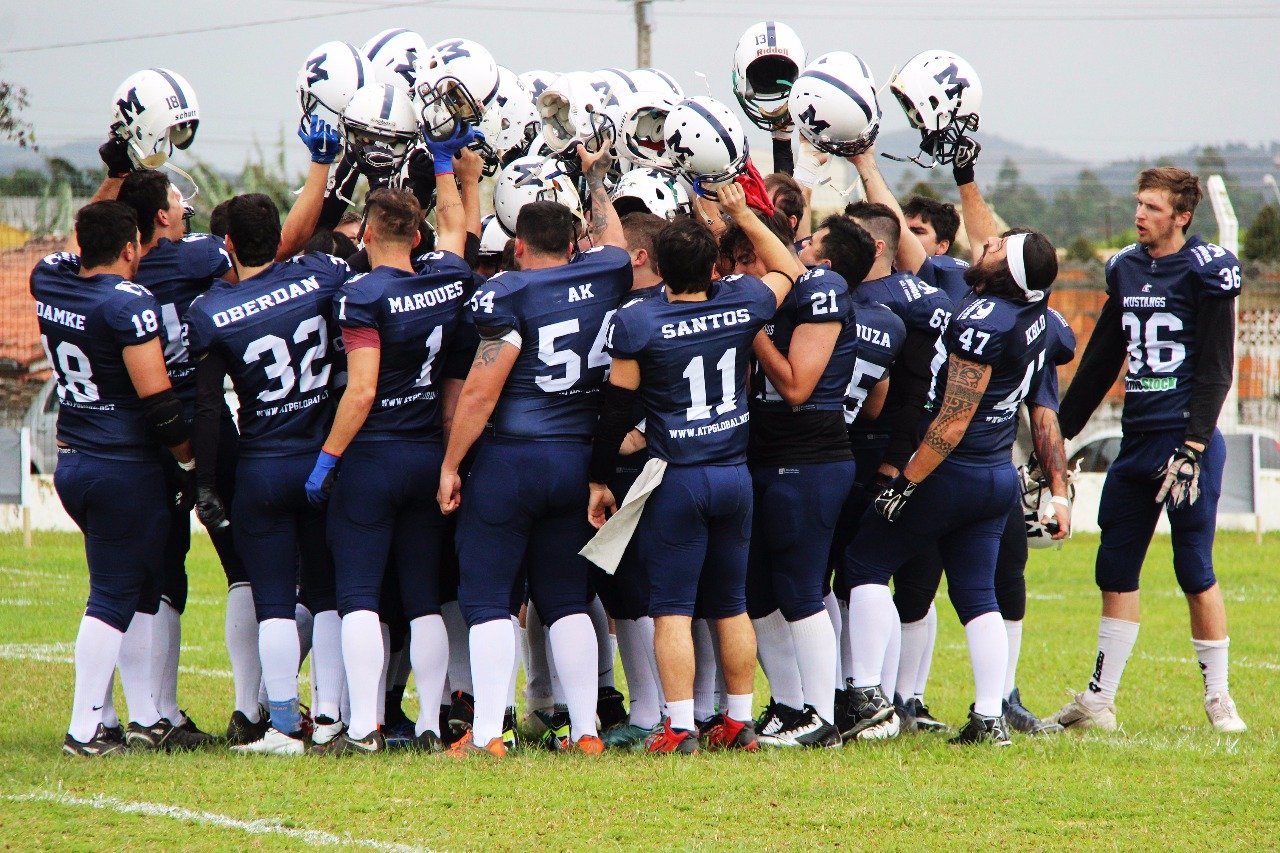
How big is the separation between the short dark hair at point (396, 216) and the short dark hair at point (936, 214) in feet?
9.42

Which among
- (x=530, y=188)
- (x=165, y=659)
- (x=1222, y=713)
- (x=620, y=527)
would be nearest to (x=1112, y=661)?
(x=1222, y=713)

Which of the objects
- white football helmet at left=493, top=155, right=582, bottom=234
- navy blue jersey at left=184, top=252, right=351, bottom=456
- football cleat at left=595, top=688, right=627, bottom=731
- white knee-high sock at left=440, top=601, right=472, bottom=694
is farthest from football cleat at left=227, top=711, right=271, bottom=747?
white football helmet at left=493, top=155, right=582, bottom=234

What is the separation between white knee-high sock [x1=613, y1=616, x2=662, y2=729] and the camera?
22.5ft

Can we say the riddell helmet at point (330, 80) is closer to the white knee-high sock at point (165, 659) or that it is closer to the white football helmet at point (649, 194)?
the white football helmet at point (649, 194)

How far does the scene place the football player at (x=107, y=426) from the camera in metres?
6.32

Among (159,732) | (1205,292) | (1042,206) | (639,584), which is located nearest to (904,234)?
(1205,292)

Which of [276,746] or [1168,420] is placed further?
[1168,420]

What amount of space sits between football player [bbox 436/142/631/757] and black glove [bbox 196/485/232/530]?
1056 mm

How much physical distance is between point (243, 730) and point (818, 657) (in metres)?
2.74

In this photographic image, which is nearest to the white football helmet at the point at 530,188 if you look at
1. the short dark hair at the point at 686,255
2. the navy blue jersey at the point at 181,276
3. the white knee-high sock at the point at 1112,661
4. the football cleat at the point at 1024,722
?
the short dark hair at the point at 686,255

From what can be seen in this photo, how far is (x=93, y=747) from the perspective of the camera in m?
6.40

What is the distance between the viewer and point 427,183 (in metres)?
7.39

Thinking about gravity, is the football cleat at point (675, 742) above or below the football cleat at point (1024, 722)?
above

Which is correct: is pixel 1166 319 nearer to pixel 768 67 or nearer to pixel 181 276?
pixel 768 67
